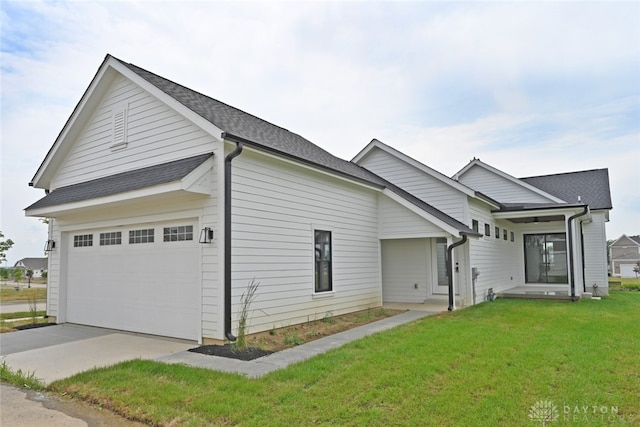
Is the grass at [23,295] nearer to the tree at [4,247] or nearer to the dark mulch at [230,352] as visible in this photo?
the tree at [4,247]

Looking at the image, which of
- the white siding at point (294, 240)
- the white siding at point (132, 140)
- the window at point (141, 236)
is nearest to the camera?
the white siding at point (294, 240)

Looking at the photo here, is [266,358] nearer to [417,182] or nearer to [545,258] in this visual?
[417,182]

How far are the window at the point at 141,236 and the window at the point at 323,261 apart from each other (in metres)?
3.74

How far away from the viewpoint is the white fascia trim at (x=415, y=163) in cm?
1268

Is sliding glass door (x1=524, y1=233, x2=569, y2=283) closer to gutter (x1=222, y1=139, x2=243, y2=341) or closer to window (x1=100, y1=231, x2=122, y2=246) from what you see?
gutter (x1=222, y1=139, x2=243, y2=341)

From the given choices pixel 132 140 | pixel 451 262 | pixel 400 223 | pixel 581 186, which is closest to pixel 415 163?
pixel 400 223

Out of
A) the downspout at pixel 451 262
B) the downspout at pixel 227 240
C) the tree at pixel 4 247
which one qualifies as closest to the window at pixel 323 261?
the downspout at pixel 227 240

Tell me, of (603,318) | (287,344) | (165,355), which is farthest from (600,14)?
(165,355)

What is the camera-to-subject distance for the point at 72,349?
23.4 feet

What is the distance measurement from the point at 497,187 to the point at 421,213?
879 cm

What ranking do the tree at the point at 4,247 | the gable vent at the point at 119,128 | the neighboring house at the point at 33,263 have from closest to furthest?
the gable vent at the point at 119,128 → the tree at the point at 4,247 → the neighboring house at the point at 33,263

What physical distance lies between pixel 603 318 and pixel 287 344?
776 centimetres

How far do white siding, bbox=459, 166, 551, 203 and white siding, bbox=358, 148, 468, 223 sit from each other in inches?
243

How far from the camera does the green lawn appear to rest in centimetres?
394
